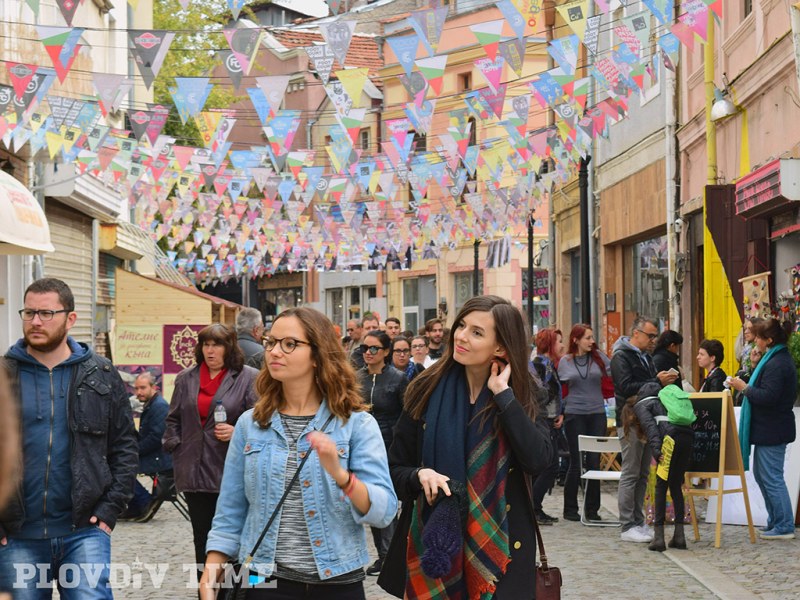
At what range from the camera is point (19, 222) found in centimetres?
1076

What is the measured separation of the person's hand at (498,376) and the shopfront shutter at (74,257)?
60.4 ft

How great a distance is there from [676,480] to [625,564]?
1106mm

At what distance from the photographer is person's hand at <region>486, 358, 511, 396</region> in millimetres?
5027

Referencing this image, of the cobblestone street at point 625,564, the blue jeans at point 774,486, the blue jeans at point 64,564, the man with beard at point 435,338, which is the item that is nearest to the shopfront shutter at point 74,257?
the man with beard at point 435,338

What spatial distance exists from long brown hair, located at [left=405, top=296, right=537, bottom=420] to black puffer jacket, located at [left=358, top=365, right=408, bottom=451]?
5291 mm

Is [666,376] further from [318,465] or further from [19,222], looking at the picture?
[318,465]

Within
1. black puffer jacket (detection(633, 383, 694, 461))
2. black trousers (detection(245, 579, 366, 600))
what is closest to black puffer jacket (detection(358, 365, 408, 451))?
black puffer jacket (detection(633, 383, 694, 461))

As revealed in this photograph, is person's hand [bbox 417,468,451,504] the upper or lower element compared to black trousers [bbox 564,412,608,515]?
upper

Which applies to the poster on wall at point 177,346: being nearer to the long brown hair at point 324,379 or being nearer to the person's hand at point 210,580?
the long brown hair at point 324,379

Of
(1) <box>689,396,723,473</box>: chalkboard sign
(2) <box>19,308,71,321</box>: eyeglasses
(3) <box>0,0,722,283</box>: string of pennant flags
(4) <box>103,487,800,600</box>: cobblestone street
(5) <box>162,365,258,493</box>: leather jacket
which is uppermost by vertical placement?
(3) <box>0,0,722,283</box>: string of pennant flags

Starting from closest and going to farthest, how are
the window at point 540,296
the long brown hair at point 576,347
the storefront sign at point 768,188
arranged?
the storefront sign at point 768,188 → the long brown hair at point 576,347 → the window at point 540,296

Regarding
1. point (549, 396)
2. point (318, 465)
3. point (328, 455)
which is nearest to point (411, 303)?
point (549, 396)

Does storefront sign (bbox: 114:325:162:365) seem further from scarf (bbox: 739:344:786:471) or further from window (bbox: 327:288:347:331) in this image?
window (bbox: 327:288:347:331)

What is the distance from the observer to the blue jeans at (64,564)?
5.39 metres
